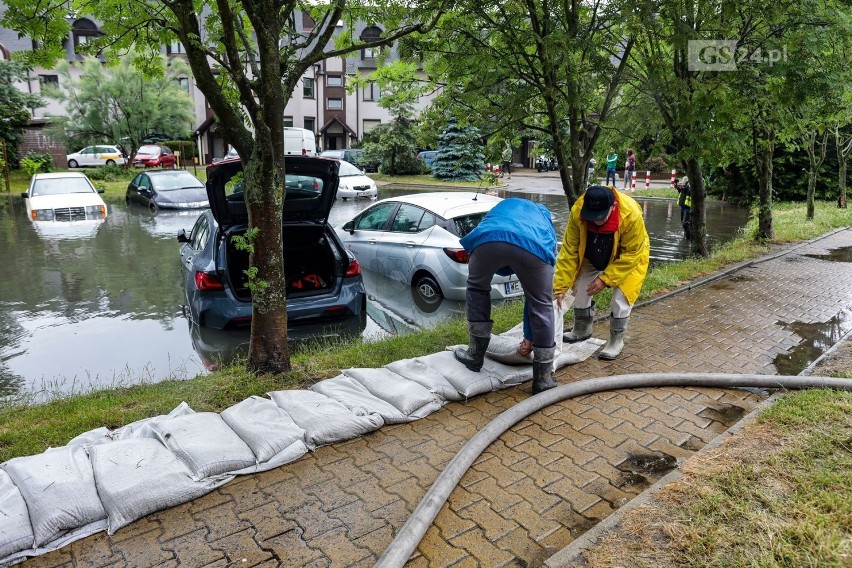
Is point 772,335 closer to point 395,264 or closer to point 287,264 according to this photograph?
point 395,264

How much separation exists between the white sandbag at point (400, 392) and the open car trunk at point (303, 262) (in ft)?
7.70

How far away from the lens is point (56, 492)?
128 inches

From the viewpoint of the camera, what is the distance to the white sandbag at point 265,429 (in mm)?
3908

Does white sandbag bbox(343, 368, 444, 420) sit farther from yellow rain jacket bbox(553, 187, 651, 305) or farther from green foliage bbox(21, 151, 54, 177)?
green foliage bbox(21, 151, 54, 177)

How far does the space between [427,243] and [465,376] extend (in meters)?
4.03

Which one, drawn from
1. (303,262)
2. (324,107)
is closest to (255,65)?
(303,262)

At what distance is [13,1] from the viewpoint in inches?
197

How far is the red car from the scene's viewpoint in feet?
124

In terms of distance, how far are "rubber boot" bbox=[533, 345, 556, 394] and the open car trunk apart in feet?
10.2

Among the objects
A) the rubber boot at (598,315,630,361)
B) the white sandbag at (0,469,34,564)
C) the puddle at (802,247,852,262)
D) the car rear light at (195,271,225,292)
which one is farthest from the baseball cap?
the puddle at (802,247,852,262)

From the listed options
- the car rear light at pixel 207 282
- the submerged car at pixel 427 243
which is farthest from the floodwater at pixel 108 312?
the car rear light at pixel 207 282

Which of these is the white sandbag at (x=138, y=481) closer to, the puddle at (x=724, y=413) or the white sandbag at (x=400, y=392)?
the white sandbag at (x=400, y=392)

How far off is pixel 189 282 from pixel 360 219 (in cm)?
384

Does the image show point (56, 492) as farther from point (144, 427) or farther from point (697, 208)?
point (697, 208)
